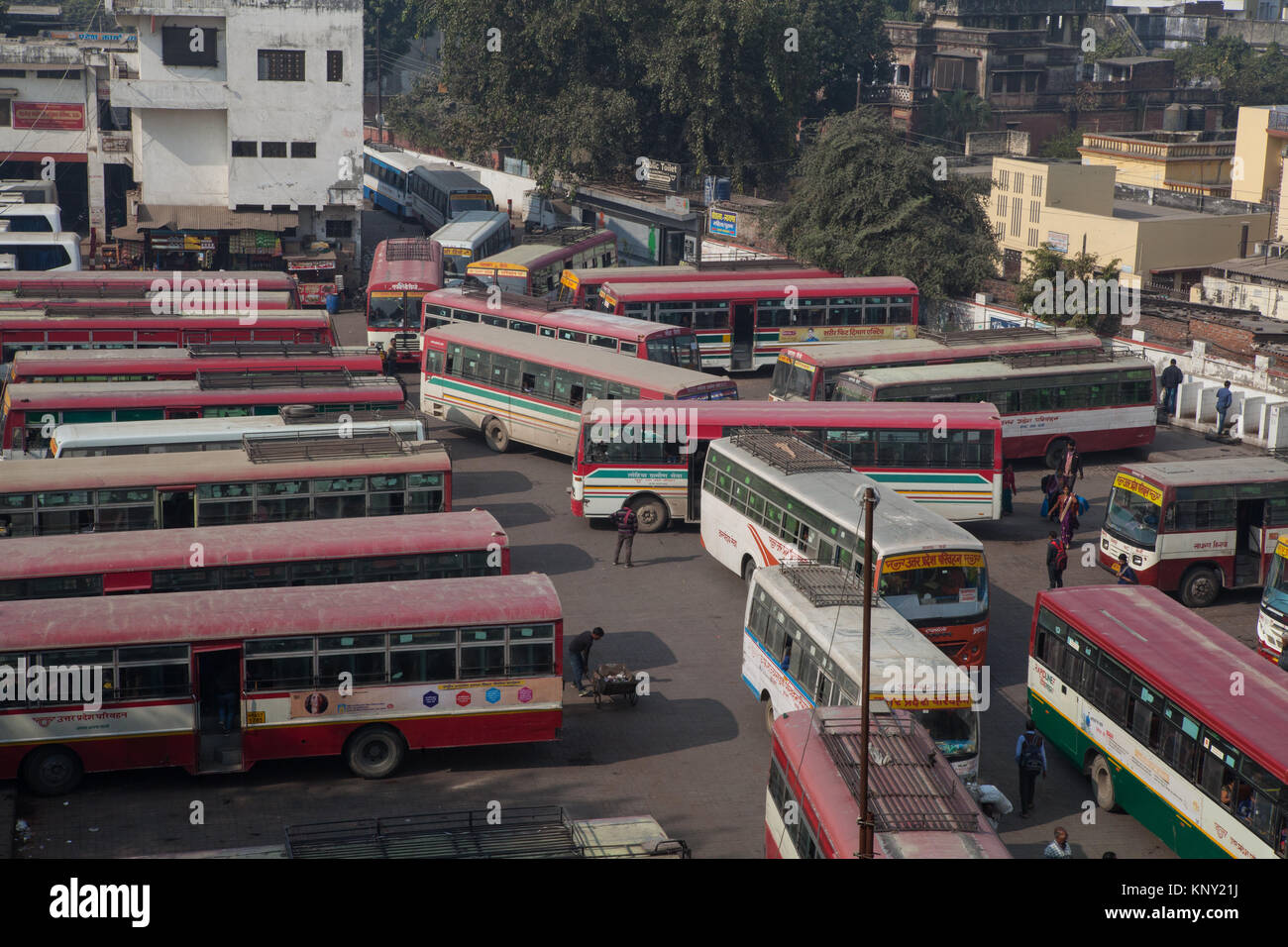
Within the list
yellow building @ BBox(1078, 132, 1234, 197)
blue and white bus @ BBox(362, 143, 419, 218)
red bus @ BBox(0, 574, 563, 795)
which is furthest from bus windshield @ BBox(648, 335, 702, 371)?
yellow building @ BBox(1078, 132, 1234, 197)

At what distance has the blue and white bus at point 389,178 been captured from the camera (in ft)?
205

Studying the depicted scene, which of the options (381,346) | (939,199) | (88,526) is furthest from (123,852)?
(939,199)

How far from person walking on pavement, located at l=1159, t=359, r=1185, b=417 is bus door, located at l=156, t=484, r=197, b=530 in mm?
22994

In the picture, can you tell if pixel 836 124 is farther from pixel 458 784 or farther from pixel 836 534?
pixel 458 784

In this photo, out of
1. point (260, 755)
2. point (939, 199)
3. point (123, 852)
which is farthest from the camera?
point (939, 199)

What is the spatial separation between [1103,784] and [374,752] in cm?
842

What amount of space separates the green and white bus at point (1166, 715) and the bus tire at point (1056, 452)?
12.6 meters

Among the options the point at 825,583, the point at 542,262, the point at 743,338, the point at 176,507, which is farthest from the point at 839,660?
the point at 542,262

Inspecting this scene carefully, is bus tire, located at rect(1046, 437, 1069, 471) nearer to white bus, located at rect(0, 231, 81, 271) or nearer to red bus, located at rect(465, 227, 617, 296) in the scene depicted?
red bus, located at rect(465, 227, 617, 296)

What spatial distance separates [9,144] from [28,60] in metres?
3.18

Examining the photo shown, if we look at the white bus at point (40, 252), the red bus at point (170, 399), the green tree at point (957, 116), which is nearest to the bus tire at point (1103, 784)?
the red bus at point (170, 399)

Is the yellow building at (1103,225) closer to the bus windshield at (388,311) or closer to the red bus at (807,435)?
the bus windshield at (388,311)

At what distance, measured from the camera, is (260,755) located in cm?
1606

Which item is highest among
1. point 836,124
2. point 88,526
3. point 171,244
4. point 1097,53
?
point 1097,53
